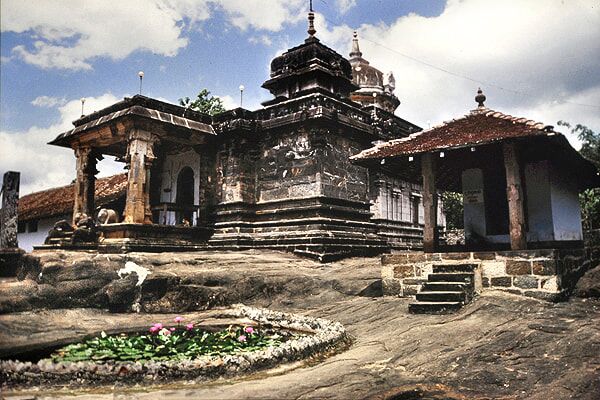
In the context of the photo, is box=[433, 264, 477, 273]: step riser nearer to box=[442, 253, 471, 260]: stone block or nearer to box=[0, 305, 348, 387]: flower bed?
box=[442, 253, 471, 260]: stone block

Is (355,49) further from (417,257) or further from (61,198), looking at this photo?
(417,257)

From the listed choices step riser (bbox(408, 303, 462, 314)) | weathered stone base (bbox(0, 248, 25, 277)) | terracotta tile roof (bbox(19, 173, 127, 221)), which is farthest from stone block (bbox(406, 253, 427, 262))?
terracotta tile roof (bbox(19, 173, 127, 221))

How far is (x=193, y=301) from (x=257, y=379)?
177 inches

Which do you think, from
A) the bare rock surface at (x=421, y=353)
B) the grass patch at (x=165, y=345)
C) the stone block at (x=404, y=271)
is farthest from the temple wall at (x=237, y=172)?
the grass patch at (x=165, y=345)

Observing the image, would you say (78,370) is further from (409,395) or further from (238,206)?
(238,206)

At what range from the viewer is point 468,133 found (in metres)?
8.86

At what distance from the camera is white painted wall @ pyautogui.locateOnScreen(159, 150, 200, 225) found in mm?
16297

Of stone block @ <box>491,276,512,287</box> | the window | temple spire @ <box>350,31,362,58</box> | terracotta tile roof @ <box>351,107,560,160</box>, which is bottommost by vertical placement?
stone block @ <box>491,276,512,287</box>

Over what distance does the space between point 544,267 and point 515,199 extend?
1.31m

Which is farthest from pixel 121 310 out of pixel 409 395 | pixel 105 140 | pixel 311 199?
pixel 105 140

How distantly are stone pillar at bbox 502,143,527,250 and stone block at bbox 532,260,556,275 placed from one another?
56cm

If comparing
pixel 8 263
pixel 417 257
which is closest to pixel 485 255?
pixel 417 257

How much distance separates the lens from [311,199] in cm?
1374

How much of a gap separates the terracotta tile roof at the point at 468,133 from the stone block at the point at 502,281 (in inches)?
93.2
